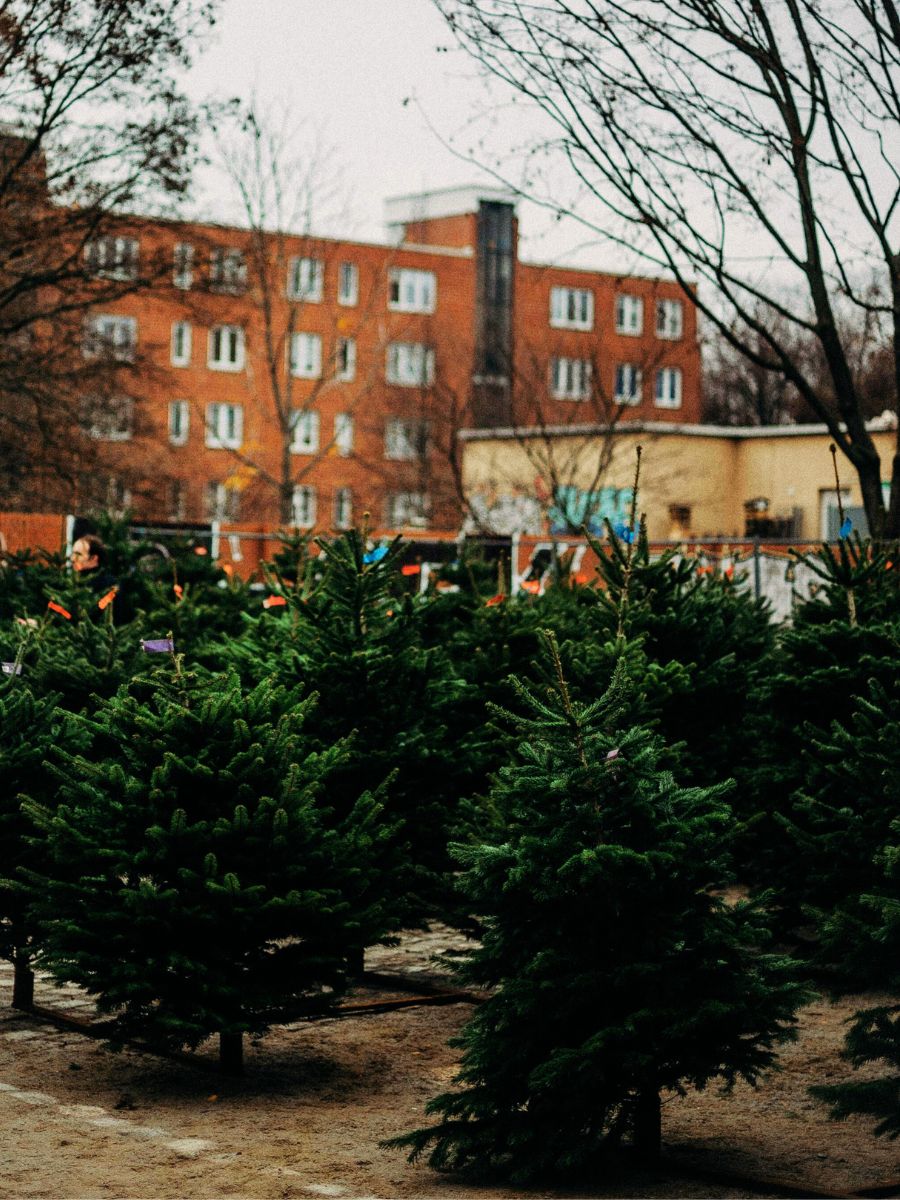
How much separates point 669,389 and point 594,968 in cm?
8250

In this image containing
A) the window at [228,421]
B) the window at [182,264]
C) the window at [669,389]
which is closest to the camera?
the window at [182,264]

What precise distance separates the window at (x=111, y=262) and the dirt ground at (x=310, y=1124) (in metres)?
20.9

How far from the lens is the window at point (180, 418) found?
76.1m

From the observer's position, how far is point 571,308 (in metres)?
88.8

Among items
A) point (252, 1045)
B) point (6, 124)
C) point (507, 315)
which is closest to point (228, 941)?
point (252, 1045)

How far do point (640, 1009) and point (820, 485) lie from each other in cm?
4605

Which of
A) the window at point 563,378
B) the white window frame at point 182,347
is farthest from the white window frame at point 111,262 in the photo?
the window at point 563,378

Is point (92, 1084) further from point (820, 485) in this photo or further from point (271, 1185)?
point (820, 485)

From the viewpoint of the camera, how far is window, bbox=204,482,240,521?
69188 mm

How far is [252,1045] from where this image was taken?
8273mm

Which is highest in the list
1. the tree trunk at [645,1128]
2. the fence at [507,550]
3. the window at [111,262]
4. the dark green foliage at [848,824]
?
the window at [111,262]

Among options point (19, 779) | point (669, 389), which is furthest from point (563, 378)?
point (19, 779)

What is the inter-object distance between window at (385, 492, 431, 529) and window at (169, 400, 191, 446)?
28.7 feet

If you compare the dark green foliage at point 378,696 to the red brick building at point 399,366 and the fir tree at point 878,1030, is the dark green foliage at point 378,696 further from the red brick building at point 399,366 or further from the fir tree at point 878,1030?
the red brick building at point 399,366
